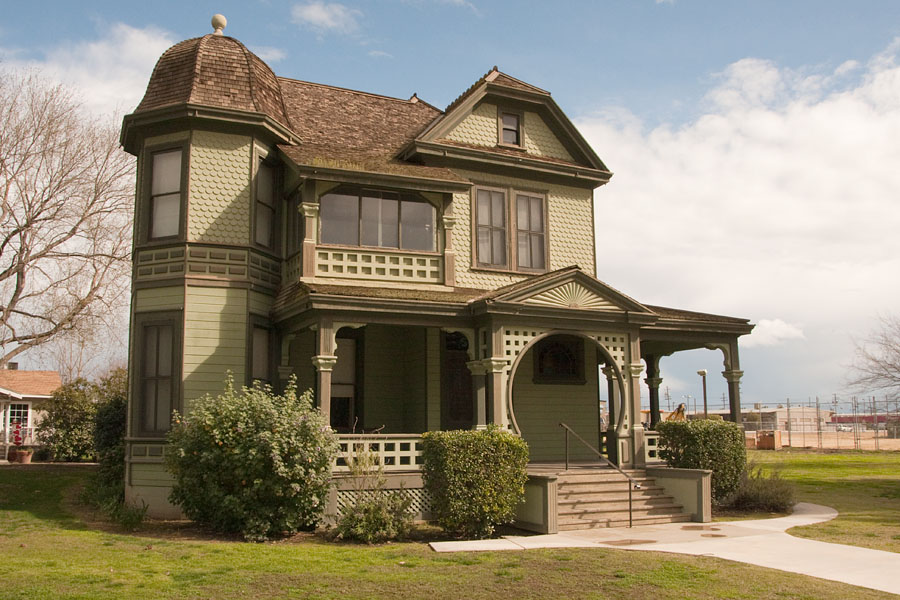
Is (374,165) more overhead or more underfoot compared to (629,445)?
more overhead

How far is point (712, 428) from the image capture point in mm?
16719

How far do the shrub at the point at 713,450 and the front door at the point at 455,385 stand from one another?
446 cm

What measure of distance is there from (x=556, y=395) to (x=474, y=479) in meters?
6.67

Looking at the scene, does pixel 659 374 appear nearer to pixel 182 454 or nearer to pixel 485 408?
pixel 485 408

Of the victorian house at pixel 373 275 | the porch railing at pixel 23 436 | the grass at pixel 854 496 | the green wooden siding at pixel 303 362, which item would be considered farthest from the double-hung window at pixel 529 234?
the porch railing at pixel 23 436

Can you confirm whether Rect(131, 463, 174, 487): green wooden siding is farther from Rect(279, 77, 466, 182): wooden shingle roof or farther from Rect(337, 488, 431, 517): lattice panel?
Rect(279, 77, 466, 182): wooden shingle roof

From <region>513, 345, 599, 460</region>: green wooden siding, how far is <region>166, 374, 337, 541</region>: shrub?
6.62 meters

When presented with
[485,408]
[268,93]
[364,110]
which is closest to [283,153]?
[268,93]

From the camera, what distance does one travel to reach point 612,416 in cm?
1767

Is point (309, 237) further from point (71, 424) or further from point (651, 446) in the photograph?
point (71, 424)

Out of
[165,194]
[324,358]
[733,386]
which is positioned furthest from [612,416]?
[165,194]

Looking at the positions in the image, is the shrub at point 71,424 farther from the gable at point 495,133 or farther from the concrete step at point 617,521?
the concrete step at point 617,521

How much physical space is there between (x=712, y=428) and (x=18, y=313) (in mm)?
25604

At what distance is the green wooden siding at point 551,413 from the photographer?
1934 cm
